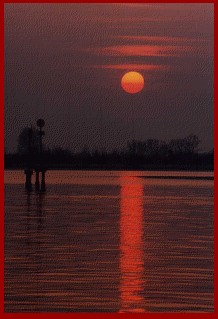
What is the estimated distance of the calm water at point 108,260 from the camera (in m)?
11.4

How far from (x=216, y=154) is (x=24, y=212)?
7184 millimetres

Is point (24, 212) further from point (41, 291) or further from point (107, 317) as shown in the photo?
point (107, 317)

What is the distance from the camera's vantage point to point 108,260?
15531mm

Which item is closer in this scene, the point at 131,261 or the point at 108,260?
the point at 131,261

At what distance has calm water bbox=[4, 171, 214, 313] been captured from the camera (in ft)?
37.6

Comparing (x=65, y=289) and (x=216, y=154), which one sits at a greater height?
(x=216, y=154)

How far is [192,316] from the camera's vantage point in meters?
10.4

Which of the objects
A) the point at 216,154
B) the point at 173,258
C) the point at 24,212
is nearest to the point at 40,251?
the point at 173,258

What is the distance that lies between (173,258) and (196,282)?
2855 mm

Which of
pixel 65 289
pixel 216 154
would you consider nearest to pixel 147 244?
pixel 216 154

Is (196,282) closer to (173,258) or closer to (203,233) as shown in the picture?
(173,258)

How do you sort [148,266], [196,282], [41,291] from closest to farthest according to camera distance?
[41,291], [196,282], [148,266]

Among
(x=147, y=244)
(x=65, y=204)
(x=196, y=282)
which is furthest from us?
(x=65, y=204)

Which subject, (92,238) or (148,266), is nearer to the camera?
(148,266)
